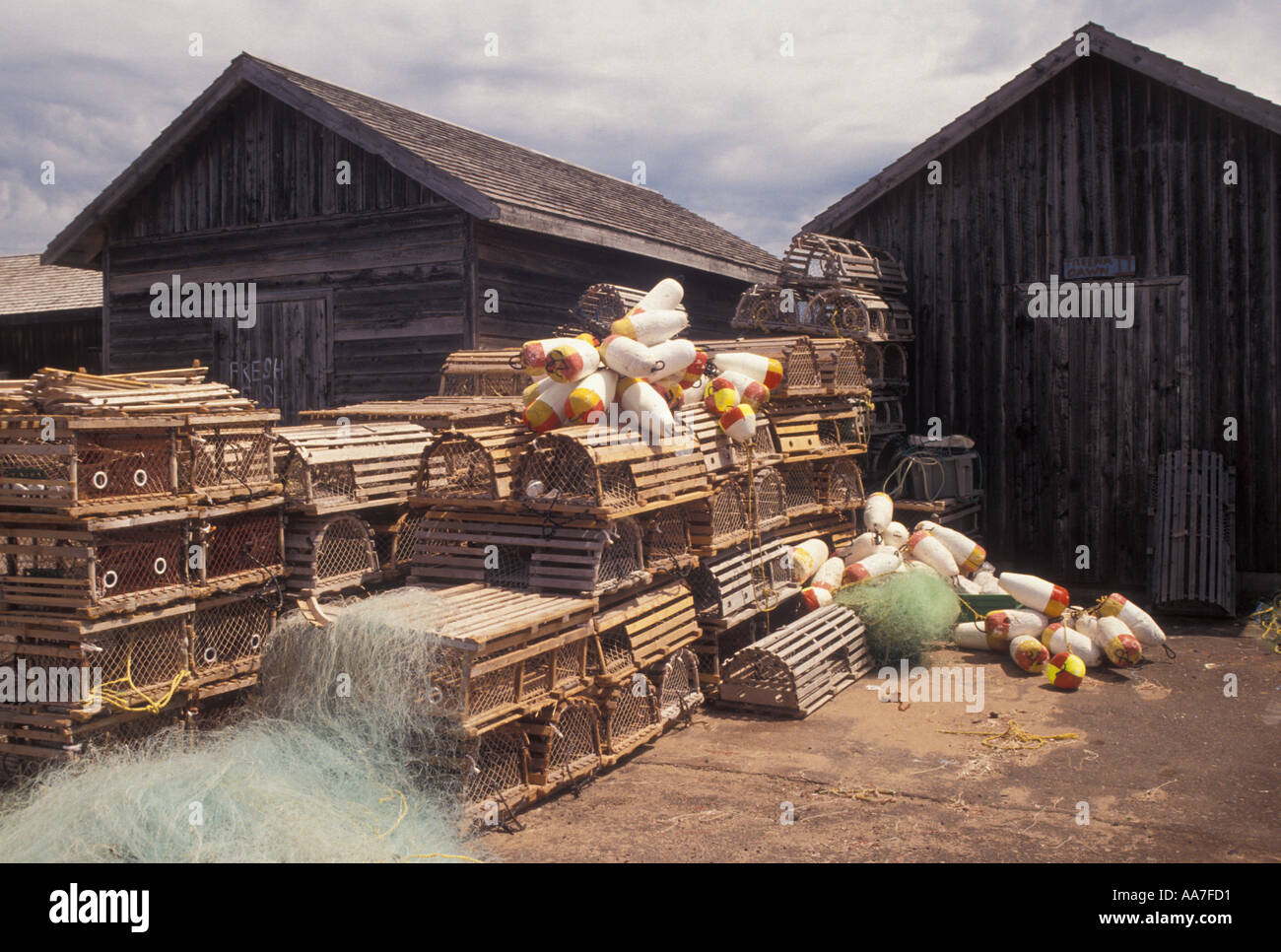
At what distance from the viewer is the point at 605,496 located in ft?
23.4

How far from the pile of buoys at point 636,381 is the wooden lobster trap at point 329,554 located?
150 centimetres

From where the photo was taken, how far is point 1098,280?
498 inches

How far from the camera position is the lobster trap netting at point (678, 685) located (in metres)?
7.79

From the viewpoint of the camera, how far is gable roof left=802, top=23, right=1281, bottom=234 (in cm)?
1152

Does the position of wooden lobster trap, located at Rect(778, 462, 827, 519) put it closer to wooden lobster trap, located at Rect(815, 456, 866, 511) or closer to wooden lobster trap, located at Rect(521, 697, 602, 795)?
wooden lobster trap, located at Rect(815, 456, 866, 511)

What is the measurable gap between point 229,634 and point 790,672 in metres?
4.16

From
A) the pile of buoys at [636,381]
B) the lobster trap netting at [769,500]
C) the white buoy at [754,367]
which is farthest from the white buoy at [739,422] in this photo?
the white buoy at [754,367]

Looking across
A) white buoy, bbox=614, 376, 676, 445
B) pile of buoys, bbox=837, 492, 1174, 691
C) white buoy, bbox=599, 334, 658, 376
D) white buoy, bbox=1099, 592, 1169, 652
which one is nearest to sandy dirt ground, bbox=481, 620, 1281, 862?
pile of buoys, bbox=837, 492, 1174, 691

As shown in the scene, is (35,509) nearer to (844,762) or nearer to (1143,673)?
(844,762)

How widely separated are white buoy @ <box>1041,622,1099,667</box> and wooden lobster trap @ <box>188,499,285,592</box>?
658 cm

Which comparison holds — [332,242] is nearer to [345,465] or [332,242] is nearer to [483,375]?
[483,375]

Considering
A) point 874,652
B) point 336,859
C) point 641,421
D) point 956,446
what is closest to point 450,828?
point 336,859

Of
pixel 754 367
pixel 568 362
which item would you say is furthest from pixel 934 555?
pixel 568 362
